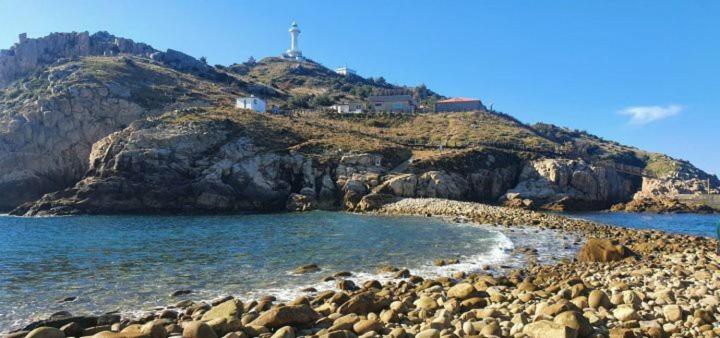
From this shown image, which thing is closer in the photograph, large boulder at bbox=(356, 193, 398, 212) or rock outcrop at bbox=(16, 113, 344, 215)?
large boulder at bbox=(356, 193, 398, 212)

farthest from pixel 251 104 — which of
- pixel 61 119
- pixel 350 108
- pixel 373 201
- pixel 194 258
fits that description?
pixel 194 258

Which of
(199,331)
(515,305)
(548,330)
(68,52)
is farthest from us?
(68,52)

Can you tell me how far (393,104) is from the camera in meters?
117

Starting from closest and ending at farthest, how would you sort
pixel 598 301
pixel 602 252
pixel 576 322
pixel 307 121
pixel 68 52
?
pixel 576 322 → pixel 598 301 → pixel 602 252 → pixel 307 121 → pixel 68 52

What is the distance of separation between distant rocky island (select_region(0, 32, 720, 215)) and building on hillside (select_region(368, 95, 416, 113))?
1341 cm

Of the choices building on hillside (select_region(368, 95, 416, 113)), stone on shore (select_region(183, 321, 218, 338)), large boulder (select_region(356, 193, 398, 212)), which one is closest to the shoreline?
stone on shore (select_region(183, 321, 218, 338))

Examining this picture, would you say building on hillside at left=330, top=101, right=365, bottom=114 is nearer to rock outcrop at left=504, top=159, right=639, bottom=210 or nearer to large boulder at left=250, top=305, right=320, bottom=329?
rock outcrop at left=504, top=159, right=639, bottom=210

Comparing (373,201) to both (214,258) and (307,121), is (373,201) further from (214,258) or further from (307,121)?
(307,121)

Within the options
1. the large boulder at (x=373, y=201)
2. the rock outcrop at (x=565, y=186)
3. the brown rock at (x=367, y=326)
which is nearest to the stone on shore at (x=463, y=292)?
the brown rock at (x=367, y=326)

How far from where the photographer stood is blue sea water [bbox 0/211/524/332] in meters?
14.2

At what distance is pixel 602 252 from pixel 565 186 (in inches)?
1999

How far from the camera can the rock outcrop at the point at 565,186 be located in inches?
2534

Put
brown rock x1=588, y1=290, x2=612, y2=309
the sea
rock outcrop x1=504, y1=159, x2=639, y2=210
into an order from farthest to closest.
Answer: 1. rock outcrop x1=504, y1=159, x2=639, y2=210
2. the sea
3. brown rock x1=588, y1=290, x2=612, y2=309

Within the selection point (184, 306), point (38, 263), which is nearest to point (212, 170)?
point (38, 263)
